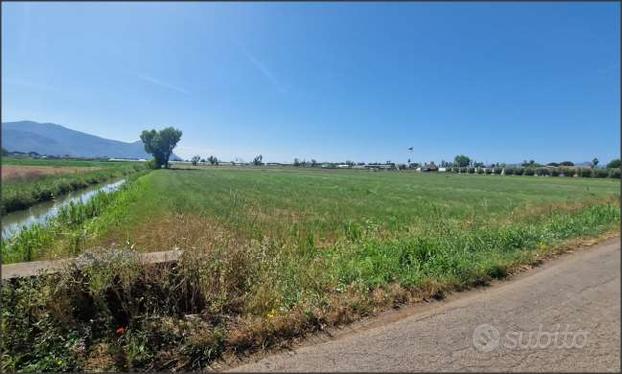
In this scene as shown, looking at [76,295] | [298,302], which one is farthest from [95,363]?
[298,302]

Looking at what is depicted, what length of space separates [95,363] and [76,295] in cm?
94

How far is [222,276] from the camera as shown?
4.45 metres

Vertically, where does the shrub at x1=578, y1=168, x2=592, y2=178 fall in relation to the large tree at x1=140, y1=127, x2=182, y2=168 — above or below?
below

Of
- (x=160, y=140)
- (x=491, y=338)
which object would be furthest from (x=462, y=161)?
(x=491, y=338)

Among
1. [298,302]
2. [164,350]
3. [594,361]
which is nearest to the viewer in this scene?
[594,361]

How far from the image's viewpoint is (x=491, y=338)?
344 centimetres

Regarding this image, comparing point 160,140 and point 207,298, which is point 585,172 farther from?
point 160,140

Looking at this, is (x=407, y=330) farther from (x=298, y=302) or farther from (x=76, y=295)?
(x=76, y=295)

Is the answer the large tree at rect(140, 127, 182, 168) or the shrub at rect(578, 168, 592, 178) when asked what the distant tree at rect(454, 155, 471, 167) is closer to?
the shrub at rect(578, 168, 592, 178)

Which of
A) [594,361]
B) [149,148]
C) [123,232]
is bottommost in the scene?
[123,232]

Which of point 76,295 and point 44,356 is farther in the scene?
point 76,295

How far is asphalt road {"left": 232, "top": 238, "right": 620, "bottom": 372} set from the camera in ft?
9.87

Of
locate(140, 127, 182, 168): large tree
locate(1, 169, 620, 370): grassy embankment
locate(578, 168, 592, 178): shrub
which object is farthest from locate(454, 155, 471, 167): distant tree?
locate(1, 169, 620, 370): grassy embankment

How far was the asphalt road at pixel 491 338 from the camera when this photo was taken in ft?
9.87
